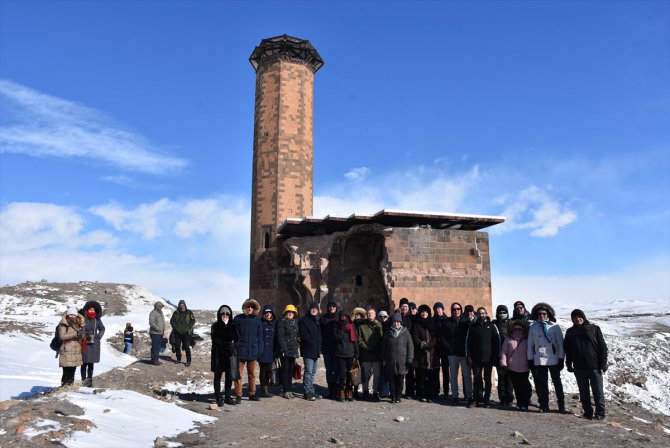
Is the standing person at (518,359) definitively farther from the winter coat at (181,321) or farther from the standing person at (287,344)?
the winter coat at (181,321)

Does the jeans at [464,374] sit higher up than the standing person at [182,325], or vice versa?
the standing person at [182,325]

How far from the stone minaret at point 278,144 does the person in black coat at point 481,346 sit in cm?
1274

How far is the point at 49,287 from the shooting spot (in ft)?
113

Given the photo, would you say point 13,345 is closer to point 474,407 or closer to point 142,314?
point 474,407

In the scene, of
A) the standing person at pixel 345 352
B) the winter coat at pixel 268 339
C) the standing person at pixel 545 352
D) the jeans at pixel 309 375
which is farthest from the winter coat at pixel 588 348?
the winter coat at pixel 268 339

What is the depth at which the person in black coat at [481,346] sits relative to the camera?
8.37 metres

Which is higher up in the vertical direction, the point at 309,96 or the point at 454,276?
the point at 309,96

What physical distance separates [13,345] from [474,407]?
34.1 ft

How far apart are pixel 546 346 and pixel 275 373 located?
529 centimetres

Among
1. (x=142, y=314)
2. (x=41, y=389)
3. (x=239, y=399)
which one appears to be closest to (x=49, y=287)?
(x=142, y=314)

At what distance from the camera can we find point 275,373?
33.9 feet

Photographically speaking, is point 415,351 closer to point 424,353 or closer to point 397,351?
point 424,353

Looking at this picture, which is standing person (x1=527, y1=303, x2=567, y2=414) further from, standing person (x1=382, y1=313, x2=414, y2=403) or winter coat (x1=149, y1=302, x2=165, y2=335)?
winter coat (x1=149, y1=302, x2=165, y2=335)

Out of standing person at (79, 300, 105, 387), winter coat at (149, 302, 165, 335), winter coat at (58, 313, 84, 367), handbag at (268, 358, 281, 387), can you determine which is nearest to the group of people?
handbag at (268, 358, 281, 387)
